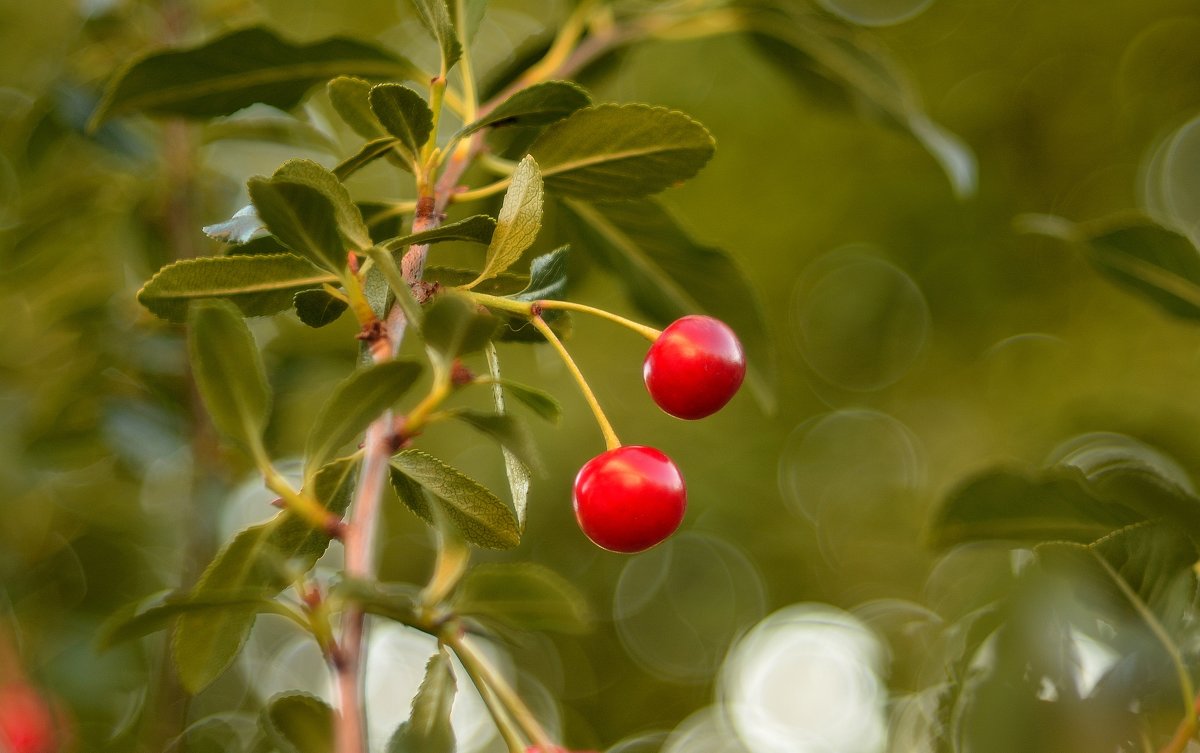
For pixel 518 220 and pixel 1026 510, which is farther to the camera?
pixel 1026 510

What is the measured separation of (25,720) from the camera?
219 cm

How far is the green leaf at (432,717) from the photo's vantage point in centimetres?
85

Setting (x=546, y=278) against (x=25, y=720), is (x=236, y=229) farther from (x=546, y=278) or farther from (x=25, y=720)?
(x=25, y=720)

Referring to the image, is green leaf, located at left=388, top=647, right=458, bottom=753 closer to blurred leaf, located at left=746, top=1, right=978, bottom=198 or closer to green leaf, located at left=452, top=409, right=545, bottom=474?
green leaf, located at left=452, top=409, right=545, bottom=474

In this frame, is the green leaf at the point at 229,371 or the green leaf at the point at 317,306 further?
the green leaf at the point at 317,306

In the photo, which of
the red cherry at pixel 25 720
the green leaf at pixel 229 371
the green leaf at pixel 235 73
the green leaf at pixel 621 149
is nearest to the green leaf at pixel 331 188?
the green leaf at pixel 229 371

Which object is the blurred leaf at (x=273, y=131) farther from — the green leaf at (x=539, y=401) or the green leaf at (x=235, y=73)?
the green leaf at (x=539, y=401)

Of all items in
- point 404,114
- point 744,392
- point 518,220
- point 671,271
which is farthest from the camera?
point 744,392

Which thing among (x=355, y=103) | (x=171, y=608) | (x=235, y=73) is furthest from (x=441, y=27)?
(x=171, y=608)

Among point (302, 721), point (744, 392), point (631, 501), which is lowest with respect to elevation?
point (744, 392)

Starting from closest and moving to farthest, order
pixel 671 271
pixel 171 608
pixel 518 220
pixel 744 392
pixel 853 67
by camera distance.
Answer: pixel 171 608 < pixel 518 220 < pixel 671 271 < pixel 853 67 < pixel 744 392

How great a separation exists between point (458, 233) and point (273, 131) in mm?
1439

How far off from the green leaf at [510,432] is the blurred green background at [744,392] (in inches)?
46.6

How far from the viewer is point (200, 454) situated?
2166 mm
